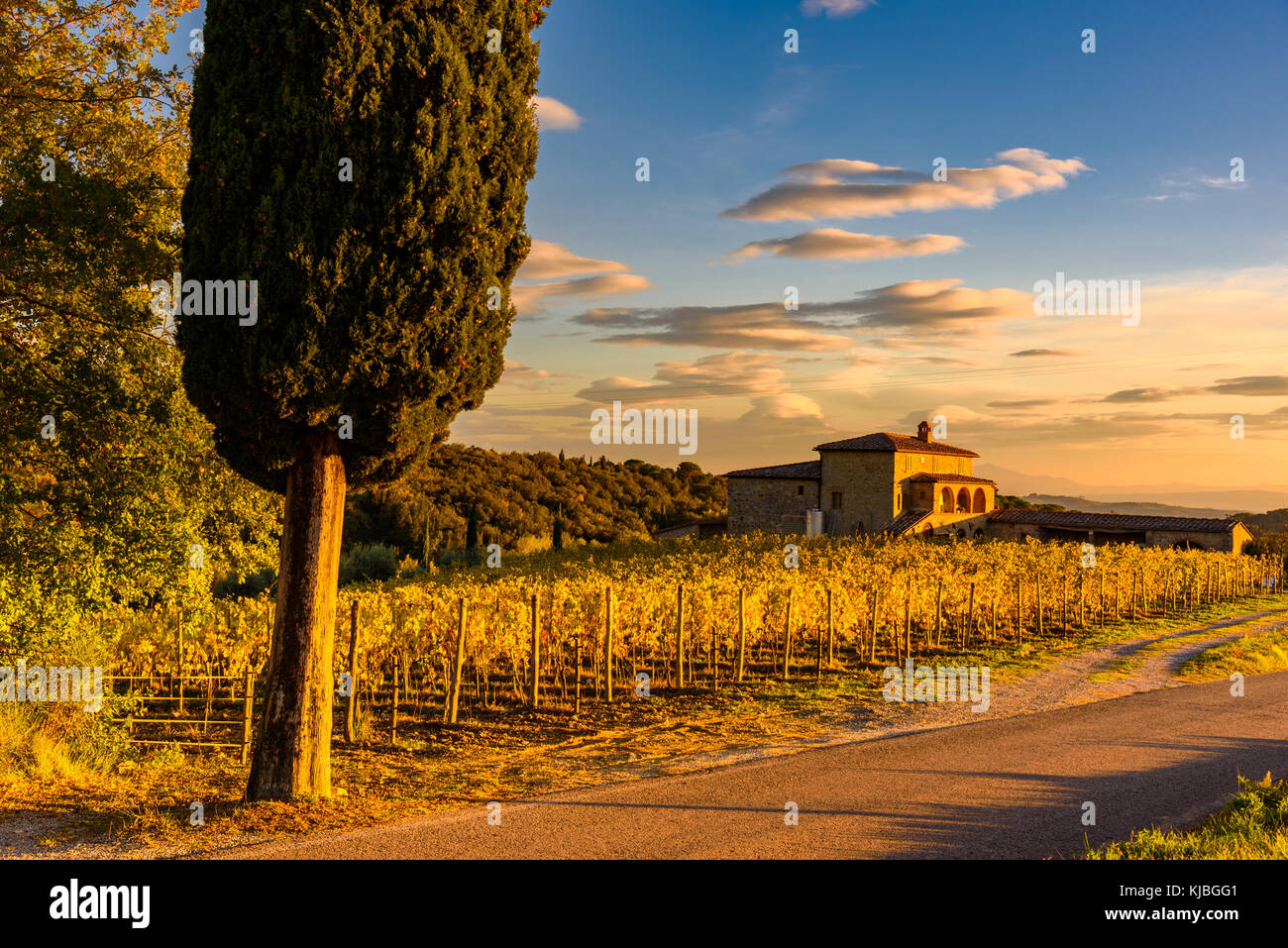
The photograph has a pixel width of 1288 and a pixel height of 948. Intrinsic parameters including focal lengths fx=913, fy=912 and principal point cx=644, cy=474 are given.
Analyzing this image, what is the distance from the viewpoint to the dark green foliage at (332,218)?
903 centimetres

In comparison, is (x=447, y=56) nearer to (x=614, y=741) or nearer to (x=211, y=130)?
(x=211, y=130)

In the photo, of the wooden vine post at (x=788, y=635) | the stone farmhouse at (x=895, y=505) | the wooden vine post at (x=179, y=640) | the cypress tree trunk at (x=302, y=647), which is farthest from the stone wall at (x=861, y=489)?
the cypress tree trunk at (x=302, y=647)

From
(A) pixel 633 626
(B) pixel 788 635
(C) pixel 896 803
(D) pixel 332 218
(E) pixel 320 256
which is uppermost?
(D) pixel 332 218

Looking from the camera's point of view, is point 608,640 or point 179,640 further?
point 608,640

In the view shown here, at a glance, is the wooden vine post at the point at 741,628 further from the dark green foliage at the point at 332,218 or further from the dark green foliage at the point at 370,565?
the dark green foliage at the point at 370,565

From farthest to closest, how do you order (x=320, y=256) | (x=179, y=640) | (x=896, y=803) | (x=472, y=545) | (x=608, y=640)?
(x=472, y=545), (x=608, y=640), (x=179, y=640), (x=896, y=803), (x=320, y=256)

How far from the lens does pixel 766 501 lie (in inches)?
2157

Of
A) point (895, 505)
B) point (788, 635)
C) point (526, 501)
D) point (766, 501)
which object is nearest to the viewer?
point (788, 635)

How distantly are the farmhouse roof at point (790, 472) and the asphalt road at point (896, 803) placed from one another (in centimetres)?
4069

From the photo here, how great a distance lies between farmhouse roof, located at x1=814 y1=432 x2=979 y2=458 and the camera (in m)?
52.2

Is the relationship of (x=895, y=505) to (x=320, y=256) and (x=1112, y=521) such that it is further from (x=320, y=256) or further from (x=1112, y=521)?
(x=320, y=256)

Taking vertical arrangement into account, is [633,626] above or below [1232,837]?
above

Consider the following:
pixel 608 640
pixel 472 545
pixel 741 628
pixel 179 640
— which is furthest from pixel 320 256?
pixel 472 545

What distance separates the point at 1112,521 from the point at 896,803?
160 feet
